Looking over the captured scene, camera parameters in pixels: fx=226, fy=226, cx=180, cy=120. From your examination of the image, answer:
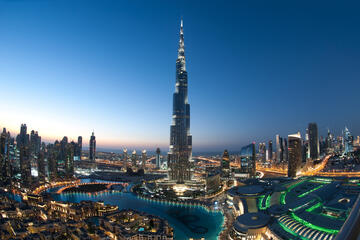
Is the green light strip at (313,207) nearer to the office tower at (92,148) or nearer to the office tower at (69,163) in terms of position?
the office tower at (69,163)

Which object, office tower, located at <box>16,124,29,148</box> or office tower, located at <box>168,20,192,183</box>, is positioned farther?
office tower, located at <box>16,124,29,148</box>

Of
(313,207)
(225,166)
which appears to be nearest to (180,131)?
(225,166)

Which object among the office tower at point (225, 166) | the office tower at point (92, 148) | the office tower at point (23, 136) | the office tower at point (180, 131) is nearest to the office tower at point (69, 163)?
the office tower at point (180, 131)

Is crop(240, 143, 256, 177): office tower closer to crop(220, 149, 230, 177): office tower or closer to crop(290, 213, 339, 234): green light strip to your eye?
crop(220, 149, 230, 177): office tower

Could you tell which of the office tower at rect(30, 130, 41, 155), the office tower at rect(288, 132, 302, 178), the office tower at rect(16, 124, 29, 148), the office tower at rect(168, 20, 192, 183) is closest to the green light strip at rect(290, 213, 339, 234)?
the office tower at rect(288, 132, 302, 178)

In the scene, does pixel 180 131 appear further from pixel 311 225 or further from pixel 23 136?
pixel 23 136

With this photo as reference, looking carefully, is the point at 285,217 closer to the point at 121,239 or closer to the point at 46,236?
the point at 121,239

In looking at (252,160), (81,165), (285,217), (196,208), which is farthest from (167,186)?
(81,165)
